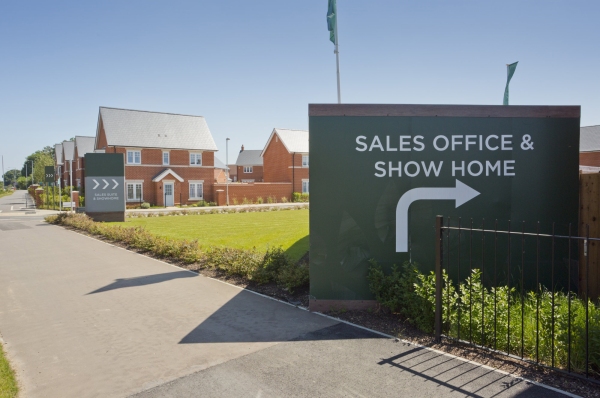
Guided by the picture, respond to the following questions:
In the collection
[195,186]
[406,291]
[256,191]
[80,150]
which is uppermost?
[80,150]

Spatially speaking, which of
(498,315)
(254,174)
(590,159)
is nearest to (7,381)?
(498,315)

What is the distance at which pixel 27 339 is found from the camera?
6406mm

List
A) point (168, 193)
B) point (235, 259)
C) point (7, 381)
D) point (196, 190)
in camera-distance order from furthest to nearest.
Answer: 1. point (196, 190)
2. point (168, 193)
3. point (235, 259)
4. point (7, 381)

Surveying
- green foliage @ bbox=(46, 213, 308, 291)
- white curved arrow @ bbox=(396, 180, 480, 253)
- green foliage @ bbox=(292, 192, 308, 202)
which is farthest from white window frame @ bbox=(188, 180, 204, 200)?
white curved arrow @ bbox=(396, 180, 480, 253)

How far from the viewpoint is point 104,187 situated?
85.4 ft

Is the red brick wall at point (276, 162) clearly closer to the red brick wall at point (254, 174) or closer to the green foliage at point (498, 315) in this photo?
the red brick wall at point (254, 174)

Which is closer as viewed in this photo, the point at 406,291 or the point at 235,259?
the point at 406,291

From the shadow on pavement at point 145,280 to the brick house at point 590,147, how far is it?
53.1 meters

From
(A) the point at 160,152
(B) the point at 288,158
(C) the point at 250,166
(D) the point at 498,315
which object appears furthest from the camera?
(C) the point at 250,166

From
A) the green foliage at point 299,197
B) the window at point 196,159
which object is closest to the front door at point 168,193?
the window at point 196,159

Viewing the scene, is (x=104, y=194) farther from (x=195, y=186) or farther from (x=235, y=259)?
(x=195, y=186)

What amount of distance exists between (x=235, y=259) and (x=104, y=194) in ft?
59.9

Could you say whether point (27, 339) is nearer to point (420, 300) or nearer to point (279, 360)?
point (279, 360)

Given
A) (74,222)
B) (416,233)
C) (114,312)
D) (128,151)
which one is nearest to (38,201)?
(128,151)
